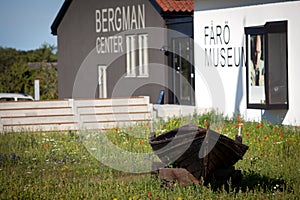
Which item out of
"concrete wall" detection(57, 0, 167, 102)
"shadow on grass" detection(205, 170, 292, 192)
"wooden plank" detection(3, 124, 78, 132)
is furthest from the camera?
"concrete wall" detection(57, 0, 167, 102)

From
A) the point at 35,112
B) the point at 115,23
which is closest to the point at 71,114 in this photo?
the point at 35,112

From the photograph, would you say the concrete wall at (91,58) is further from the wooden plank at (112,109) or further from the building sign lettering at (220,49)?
the wooden plank at (112,109)

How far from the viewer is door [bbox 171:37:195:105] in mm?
25234

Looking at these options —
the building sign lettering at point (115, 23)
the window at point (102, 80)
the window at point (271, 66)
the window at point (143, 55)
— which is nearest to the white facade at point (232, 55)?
the window at point (271, 66)

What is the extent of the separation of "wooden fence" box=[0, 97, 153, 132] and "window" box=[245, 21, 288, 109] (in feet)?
10.8

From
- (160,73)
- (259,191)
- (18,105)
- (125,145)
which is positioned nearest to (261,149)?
(125,145)

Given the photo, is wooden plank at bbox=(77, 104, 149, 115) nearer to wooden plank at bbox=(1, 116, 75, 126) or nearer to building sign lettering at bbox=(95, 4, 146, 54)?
wooden plank at bbox=(1, 116, 75, 126)

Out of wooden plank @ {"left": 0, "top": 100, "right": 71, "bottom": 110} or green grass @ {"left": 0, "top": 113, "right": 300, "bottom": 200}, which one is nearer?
green grass @ {"left": 0, "top": 113, "right": 300, "bottom": 200}

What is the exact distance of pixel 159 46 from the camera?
85.7 ft

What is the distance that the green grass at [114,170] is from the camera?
9523 mm

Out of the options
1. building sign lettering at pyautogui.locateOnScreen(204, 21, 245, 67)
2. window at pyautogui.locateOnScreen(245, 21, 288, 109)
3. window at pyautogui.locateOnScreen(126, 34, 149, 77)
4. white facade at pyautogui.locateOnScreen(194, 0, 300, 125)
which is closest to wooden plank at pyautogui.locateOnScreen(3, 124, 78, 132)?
white facade at pyautogui.locateOnScreen(194, 0, 300, 125)

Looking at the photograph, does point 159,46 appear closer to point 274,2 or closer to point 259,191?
point 274,2

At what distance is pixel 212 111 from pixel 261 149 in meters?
7.11

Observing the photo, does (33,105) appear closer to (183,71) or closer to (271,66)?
(271,66)
